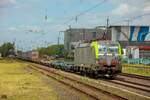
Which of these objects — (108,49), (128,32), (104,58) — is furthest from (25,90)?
(128,32)

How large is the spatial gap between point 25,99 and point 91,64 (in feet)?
54.6

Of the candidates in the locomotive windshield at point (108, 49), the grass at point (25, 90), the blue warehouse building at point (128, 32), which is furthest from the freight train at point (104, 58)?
the blue warehouse building at point (128, 32)

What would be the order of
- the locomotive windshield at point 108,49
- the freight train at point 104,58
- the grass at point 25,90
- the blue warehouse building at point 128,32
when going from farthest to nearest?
the blue warehouse building at point 128,32 < the locomotive windshield at point 108,49 < the freight train at point 104,58 < the grass at point 25,90

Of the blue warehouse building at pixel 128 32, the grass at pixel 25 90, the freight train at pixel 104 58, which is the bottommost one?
the grass at pixel 25 90

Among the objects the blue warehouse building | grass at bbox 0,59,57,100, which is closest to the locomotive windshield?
grass at bbox 0,59,57,100

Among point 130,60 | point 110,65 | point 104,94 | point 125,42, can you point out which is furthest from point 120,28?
point 104,94

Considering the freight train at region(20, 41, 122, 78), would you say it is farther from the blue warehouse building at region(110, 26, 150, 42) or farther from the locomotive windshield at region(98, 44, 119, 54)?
the blue warehouse building at region(110, 26, 150, 42)

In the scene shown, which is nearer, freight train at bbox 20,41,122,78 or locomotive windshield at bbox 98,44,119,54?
freight train at bbox 20,41,122,78

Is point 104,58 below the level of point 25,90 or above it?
above

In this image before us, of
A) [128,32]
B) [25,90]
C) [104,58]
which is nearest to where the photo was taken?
[25,90]

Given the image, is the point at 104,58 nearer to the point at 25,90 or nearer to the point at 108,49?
the point at 108,49

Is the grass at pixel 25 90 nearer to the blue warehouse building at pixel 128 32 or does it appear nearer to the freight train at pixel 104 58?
the freight train at pixel 104 58

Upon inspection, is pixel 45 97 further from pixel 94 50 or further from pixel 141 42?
pixel 141 42

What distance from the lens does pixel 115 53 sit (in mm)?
34781
